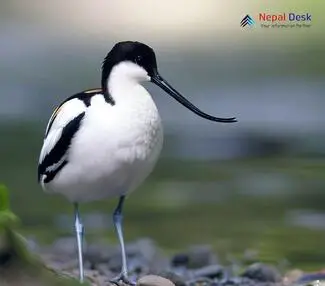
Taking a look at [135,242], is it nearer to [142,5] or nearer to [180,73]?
[180,73]


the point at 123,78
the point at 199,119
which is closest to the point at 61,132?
the point at 123,78

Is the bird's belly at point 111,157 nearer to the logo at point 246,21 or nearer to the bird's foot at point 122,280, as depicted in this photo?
the bird's foot at point 122,280

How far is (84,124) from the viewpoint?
3.36m

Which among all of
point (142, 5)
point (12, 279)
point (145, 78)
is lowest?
point (12, 279)

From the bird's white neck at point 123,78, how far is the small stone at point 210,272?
75cm

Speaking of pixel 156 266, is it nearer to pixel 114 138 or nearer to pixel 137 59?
pixel 114 138

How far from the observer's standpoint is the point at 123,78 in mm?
3377

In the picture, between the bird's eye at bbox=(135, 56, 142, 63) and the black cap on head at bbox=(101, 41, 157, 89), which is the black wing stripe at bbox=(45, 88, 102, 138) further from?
the bird's eye at bbox=(135, 56, 142, 63)

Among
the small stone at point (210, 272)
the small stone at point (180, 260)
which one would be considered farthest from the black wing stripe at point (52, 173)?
the small stone at point (210, 272)


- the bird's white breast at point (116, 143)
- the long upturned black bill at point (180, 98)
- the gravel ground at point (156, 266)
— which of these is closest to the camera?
the bird's white breast at point (116, 143)

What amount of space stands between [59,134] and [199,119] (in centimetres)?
53

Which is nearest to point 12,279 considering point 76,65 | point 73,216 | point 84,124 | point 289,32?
point 73,216

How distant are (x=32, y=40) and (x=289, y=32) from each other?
3.12ft

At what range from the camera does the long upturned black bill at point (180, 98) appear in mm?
3445
